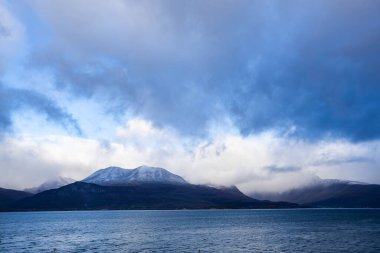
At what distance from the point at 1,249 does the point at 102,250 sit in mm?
28304

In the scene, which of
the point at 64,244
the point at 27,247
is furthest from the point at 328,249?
the point at 27,247

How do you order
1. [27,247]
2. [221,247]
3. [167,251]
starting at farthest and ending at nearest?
[27,247] < [221,247] < [167,251]

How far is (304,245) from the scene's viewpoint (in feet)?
309

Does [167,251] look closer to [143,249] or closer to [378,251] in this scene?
Result: [143,249]

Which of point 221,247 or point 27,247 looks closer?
point 221,247

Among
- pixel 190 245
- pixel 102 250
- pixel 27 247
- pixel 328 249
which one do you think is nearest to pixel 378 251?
pixel 328 249

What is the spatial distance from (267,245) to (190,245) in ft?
64.7

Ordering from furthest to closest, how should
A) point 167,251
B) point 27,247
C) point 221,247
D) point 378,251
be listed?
point 27,247 < point 221,247 < point 167,251 < point 378,251

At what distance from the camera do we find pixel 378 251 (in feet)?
265

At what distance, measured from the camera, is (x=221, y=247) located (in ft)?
304

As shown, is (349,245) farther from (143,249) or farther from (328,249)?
(143,249)

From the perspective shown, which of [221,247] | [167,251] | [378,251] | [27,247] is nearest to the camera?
[378,251]

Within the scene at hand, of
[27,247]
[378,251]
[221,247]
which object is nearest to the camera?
[378,251]

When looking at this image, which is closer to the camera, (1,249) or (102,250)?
(102,250)
